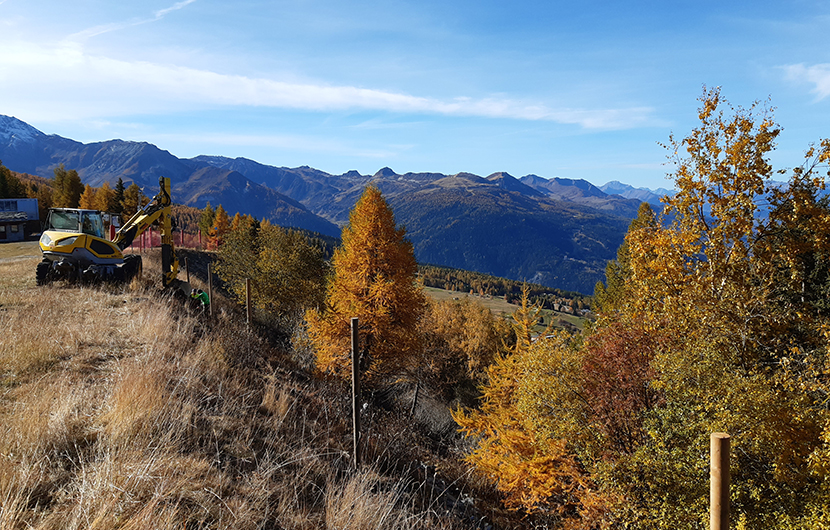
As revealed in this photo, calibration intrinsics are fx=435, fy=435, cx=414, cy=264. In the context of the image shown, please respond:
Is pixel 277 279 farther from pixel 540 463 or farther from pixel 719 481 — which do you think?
pixel 719 481

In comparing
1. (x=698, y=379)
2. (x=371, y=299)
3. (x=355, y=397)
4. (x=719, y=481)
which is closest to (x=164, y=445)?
(x=355, y=397)

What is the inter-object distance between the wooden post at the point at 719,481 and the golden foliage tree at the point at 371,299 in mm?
16824

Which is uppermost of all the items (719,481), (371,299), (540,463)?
(719,481)

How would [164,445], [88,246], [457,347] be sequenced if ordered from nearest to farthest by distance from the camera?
1. [164,445]
2. [88,246]
3. [457,347]

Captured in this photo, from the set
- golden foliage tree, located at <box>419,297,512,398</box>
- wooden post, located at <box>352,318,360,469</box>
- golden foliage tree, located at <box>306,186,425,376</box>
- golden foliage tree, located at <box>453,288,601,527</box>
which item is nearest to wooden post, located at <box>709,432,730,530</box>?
wooden post, located at <box>352,318,360,469</box>

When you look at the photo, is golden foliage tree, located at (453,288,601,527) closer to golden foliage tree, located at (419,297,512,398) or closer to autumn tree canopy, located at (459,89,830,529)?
autumn tree canopy, located at (459,89,830,529)

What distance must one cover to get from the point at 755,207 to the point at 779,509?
9.17 metres

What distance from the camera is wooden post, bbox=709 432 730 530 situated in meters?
2.67

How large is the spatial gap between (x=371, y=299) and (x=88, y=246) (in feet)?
36.1

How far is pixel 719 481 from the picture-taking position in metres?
2.72

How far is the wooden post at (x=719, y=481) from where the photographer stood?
2.67 meters

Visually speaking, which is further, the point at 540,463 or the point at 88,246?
the point at 88,246

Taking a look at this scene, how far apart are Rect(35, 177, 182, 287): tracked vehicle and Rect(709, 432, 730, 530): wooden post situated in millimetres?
18750

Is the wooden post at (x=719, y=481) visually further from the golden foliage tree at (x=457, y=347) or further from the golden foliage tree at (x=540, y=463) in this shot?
the golden foliage tree at (x=457, y=347)
